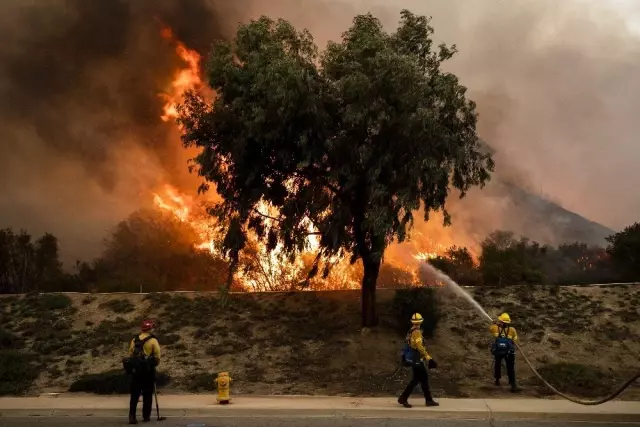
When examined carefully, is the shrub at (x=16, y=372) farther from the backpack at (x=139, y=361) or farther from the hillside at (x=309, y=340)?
the backpack at (x=139, y=361)

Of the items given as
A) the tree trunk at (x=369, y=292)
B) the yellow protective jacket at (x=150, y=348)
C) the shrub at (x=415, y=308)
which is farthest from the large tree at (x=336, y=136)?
the yellow protective jacket at (x=150, y=348)

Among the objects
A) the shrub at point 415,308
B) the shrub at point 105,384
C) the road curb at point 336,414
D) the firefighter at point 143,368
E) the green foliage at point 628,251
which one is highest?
the green foliage at point 628,251

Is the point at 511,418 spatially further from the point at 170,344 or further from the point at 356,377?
the point at 170,344

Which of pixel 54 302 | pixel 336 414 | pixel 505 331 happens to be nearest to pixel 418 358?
pixel 336 414

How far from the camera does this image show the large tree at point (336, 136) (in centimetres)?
1888

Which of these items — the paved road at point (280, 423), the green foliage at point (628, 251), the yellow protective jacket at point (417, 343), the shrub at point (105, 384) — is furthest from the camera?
the green foliage at point (628, 251)

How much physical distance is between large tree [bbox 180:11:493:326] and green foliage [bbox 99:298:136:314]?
6935 mm

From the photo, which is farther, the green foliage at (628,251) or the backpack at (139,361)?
the green foliage at (628,251)

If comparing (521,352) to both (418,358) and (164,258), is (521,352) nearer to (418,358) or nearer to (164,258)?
(418,358)

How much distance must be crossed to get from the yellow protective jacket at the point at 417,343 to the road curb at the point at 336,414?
3.66 feet

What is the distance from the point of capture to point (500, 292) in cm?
2580

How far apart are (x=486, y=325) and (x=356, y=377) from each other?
6.90m

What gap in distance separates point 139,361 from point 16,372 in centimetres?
930

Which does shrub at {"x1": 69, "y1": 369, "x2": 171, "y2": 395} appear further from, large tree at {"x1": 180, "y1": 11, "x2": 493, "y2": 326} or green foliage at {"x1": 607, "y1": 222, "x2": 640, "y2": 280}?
green foliage at {"x1": 607, "y1": 222, "x2": 640, "y2": 280}
